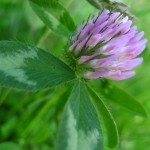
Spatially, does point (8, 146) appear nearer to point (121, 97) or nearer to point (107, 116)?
Result: point (121, 97)

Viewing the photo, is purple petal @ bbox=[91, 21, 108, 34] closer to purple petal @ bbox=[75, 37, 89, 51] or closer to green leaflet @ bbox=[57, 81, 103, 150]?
purple petal @ bbox=[75, 37, 89, 51]

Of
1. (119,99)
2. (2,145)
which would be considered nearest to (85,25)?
(119,99)

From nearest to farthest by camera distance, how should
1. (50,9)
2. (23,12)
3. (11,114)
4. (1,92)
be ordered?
(50,9) → (1,92) → (11,114) → (23,12)

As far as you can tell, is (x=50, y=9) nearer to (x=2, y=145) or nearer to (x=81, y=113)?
(x=81, y=113)

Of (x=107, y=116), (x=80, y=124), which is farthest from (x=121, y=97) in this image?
(x=80, y=124)

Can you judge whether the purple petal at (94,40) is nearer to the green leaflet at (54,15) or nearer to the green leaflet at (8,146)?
the green leaflet at (54,15)

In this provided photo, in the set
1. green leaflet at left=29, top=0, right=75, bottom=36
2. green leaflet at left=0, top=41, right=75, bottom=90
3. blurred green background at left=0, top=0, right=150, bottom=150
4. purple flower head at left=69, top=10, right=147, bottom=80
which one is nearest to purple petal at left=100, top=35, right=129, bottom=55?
purple flower head at left=69, top=10, right=147, bottom=80

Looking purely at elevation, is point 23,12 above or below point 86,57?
above

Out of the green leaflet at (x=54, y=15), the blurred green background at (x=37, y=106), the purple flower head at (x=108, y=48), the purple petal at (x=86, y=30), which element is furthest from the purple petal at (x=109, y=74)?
the blurred green background at (x=37, y=106)
